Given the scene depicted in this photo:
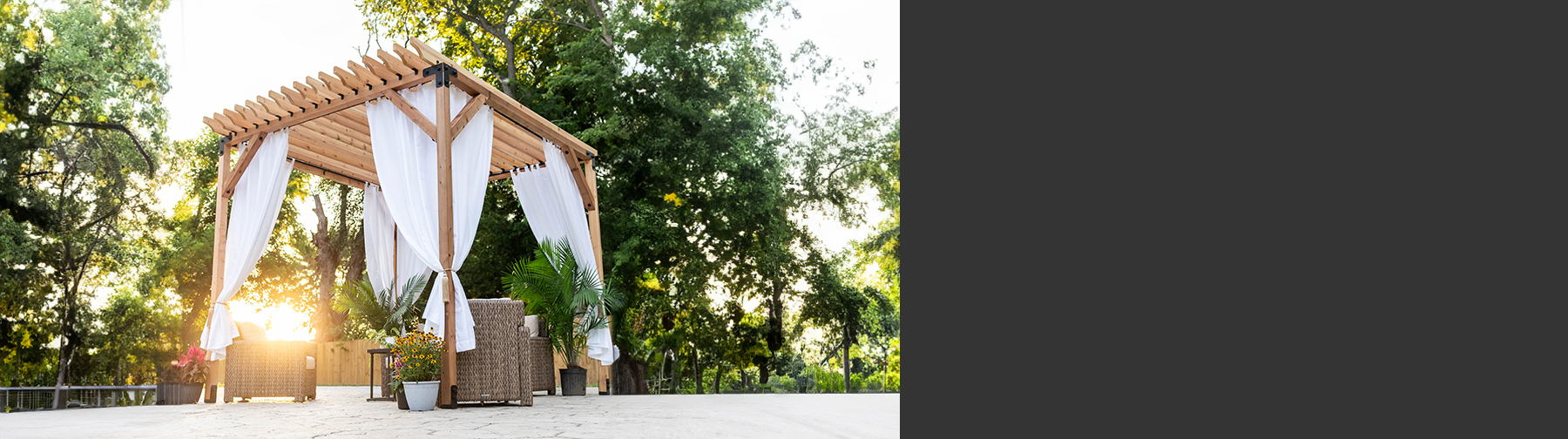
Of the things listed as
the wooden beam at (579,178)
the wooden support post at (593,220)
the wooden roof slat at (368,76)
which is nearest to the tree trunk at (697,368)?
the wooden support post at (593,220)

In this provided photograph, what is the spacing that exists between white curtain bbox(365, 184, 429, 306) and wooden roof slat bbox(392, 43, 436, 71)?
3.52 m

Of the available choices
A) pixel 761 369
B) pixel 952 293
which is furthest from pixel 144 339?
pixel 952 293

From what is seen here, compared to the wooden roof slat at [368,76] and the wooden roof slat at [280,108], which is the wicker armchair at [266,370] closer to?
the wooden roof slat at [280,108]

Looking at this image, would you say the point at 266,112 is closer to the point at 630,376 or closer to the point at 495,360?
the point at 495,360

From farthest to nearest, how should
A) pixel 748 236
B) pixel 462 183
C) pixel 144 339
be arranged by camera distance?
1. pixel 144 339
2. pixel 748 236
3. pixel 462 183

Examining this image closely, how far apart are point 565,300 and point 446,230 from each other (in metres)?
1.98

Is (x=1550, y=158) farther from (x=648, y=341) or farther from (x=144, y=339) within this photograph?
(x=144, y=339)

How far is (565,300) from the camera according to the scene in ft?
25.9

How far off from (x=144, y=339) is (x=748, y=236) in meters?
9.80

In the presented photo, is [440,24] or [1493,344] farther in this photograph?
[440,24]

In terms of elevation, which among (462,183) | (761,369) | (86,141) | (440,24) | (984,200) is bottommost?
(761,369)

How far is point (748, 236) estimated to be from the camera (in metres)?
12.3

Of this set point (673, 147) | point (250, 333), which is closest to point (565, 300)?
point (250, 333)

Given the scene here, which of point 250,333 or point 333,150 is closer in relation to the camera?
point 250,333
